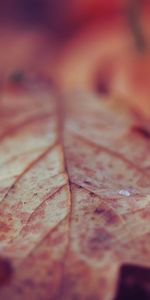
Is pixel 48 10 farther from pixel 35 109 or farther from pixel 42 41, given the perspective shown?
pixel 35 109

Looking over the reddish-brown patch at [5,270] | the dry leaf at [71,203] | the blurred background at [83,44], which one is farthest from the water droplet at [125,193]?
the blurred background at [83,44]

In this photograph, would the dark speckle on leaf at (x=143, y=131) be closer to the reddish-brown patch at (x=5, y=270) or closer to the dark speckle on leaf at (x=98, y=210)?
the dark speckle on leaf at (x=98, y=210)

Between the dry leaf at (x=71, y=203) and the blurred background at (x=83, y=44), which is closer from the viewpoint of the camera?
the dry leaf at (x=71, y=203)

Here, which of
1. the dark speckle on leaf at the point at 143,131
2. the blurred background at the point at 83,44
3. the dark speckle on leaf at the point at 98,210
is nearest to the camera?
the dark speckle on leaf at the point at 98,210

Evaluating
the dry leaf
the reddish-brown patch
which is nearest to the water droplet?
the dry leaf

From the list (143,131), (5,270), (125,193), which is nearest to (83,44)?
(143,131)

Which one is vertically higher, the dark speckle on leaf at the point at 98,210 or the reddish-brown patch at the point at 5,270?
the dark speckle on leaf at the point at 98,210

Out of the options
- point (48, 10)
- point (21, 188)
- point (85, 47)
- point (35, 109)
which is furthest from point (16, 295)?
point (48, 10)
